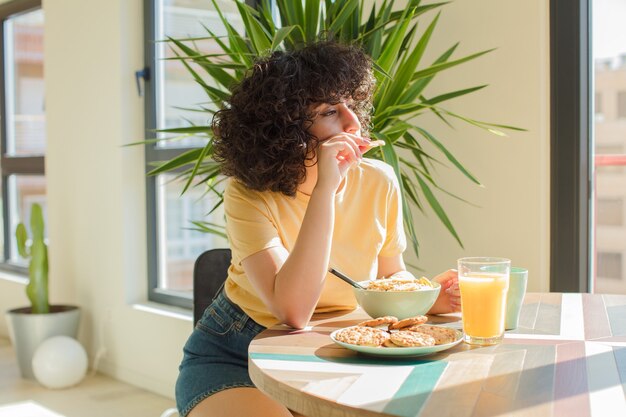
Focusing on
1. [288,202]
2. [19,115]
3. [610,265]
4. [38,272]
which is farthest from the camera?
[19,115]

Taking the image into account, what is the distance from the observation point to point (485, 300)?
118 centimetres

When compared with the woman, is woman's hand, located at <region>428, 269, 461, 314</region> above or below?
below

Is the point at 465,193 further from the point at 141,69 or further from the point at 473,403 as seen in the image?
the point at 141,69

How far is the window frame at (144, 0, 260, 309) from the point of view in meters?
3.85

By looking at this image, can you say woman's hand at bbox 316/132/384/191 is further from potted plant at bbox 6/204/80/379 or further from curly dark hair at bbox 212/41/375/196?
potted plant at bbox 6/204/80/379

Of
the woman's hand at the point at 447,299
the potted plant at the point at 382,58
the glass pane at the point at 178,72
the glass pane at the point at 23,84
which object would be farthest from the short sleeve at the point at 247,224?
the glass pane at the point at 23,84

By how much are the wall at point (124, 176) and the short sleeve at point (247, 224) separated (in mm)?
1001

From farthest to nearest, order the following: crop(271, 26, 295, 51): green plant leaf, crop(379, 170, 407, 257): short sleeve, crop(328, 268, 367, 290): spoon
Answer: crop(271, 26, 295, 51): green plant leaf < crop(379, 170, 407, 257): short sleeve < crop(328, 268, 367, 290): spoon

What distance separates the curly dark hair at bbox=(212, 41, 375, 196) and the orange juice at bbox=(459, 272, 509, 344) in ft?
1.72

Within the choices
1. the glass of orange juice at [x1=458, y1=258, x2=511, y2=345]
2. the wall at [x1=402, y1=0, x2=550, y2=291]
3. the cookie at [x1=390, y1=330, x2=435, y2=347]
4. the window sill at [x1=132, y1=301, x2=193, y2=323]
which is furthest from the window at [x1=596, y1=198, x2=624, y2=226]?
the window sill at [x1=132, y1=301, x2=193, y2=323]

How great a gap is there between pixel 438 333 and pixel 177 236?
2992 mm

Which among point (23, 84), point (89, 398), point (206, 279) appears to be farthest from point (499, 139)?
point (23, 84)

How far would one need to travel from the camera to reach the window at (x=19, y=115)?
5.25 metres

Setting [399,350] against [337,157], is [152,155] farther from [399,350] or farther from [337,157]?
[399,350]
